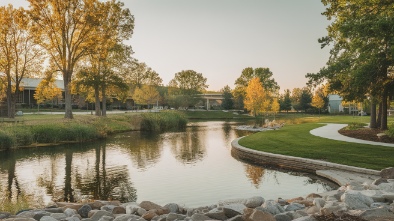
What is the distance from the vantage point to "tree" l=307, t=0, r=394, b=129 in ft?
44.4

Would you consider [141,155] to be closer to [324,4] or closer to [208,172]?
[208,172]

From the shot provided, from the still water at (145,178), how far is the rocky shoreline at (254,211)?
8.46 ft

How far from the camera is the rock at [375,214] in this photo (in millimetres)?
6172

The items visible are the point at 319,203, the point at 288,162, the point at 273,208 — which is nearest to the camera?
the point at 273,208

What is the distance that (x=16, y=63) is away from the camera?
124ft

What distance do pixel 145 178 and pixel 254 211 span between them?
8218 millimetres

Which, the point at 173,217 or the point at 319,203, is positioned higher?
the point at 319,203

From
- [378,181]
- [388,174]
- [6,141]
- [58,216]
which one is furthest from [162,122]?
[58,216]

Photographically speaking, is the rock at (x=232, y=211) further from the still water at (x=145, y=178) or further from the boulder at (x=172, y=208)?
the still water at (x=145, y=178)

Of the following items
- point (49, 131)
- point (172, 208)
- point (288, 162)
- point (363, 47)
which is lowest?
point (288, 162)

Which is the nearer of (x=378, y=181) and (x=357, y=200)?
(x=357, y=200)

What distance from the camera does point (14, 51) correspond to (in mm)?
38312

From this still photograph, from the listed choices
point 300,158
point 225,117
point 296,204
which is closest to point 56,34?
point 300,158

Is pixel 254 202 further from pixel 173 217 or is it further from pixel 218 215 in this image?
pixel 173 217
